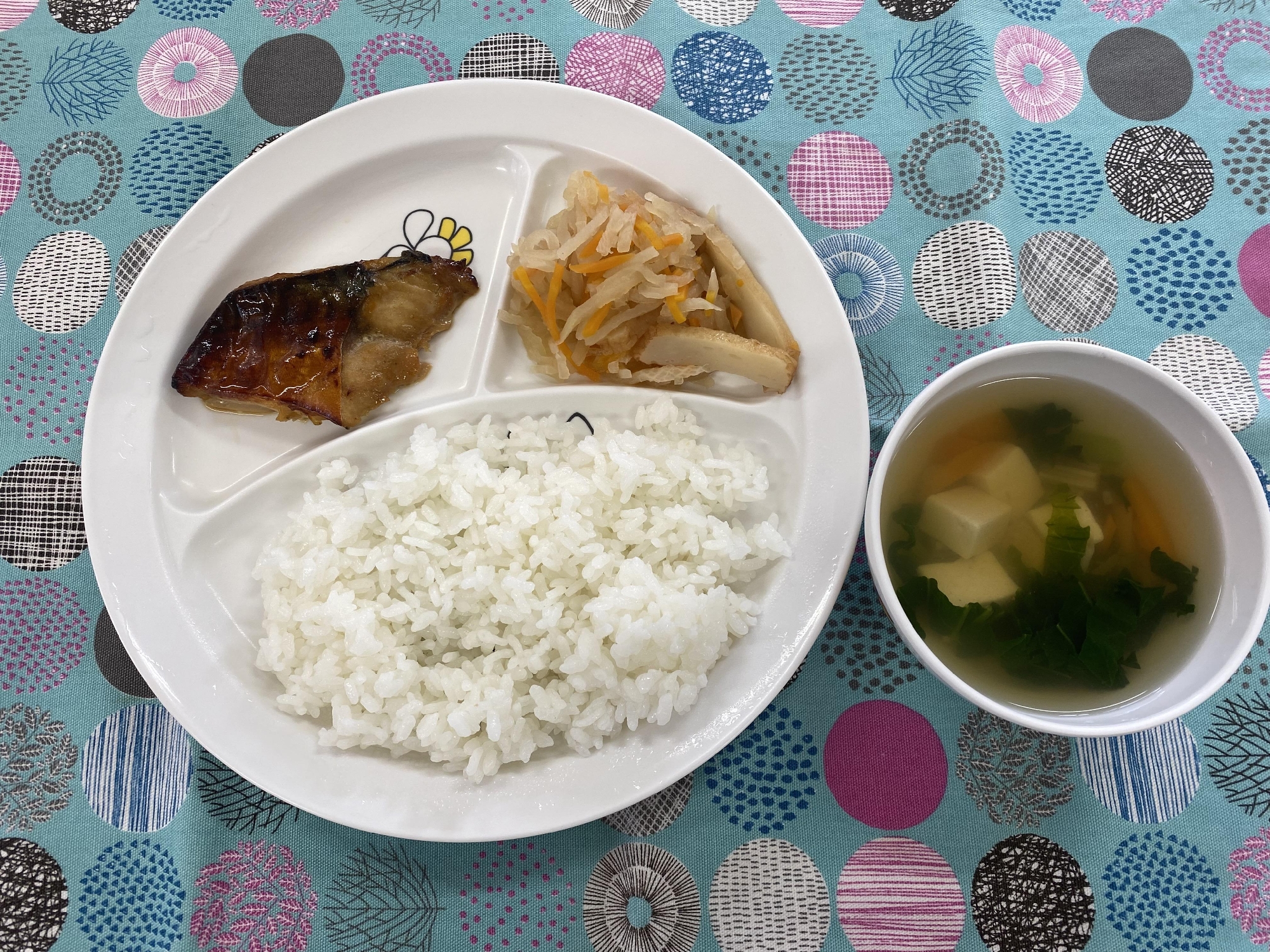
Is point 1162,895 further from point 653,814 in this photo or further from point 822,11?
point 822,11

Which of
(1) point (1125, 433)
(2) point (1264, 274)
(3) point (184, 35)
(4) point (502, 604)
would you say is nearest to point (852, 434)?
(1) point (1125, 433)

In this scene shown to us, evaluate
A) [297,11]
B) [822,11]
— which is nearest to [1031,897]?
[822,11]

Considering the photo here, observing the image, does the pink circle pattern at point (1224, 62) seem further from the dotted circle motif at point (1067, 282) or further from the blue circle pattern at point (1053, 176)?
the dotted circle motif at point (1067, 282)

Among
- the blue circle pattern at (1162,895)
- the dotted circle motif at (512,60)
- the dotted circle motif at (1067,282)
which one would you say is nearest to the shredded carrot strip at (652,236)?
the dotted circle motif at (512,60)

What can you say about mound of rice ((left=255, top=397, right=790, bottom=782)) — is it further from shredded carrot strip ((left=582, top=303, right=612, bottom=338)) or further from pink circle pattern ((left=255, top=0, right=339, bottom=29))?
pink circle pattern ((left=255, top=0, right=339, bottom=29))

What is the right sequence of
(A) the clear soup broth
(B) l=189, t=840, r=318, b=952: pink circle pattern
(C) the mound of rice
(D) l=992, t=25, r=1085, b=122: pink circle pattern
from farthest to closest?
(D) l=992, t=25, r=1085, b=122: pink circle pattern, (B) l=189, t=840, r=318, b=952: pink circle pattern, (C) the mound of rice, (A) the clear soup broth

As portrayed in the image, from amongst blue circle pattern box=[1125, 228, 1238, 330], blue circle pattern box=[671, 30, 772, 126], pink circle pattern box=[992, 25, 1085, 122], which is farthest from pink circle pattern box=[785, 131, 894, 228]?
blue circle pattern box=[1125, 228, 1238, 330]
